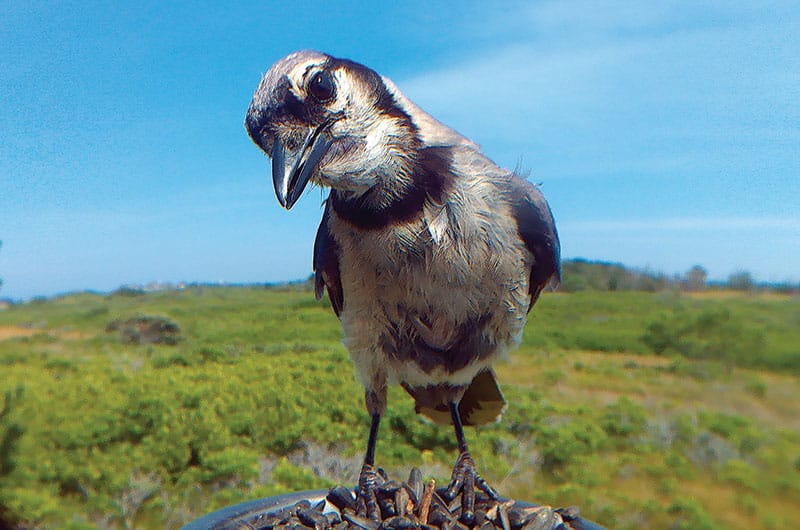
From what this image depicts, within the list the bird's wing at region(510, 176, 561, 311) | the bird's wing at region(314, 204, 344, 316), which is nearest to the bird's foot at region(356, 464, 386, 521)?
the bird's wing at region(314, 204, 344, 316)

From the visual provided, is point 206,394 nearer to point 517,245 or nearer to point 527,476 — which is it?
point 527,476

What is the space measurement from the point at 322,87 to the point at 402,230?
1.65ft

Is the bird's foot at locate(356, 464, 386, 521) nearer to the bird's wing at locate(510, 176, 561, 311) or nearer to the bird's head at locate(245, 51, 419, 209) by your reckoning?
the bird's wing at locate(510, 176, 561, 311)

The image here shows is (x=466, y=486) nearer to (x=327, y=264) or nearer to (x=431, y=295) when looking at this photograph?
(x=431, y=295)

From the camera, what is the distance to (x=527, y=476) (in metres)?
4.76

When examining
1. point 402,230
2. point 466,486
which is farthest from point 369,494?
point 402,230

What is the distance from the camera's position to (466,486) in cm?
223

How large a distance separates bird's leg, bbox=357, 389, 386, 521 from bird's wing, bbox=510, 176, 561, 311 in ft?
2.56

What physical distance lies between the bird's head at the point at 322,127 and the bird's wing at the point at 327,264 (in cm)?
48

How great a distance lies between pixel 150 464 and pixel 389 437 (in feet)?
7.28

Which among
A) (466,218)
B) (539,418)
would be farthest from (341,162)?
(539,418)

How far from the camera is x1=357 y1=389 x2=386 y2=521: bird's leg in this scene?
212 centimetres

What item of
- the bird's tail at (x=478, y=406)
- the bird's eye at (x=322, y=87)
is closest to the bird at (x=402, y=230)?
the bird's eye at (x=322, y=87)

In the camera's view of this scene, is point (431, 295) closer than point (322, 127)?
No
